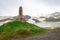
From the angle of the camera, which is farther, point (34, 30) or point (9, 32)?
point (34, 30)

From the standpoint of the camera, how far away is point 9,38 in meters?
20.2

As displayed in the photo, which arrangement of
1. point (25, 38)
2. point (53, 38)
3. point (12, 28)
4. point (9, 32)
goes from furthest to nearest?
point (12, 28), point (9, 32), point (25, 38), point (53, 38)

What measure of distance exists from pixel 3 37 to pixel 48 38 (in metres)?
4.14

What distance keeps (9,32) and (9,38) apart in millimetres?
1691

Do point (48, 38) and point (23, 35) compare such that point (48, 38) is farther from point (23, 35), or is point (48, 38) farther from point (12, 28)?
point (12, 28)

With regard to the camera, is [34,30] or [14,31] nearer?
[14,31]

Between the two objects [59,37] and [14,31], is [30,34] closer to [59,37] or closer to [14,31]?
[14,31]

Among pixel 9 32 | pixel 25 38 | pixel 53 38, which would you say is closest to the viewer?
pixel 53 38

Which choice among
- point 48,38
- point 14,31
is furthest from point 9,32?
point 48,38

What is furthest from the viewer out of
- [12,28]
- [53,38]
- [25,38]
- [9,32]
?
[12,28]

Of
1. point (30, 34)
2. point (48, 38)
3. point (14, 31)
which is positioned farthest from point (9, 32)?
point (48, 38)

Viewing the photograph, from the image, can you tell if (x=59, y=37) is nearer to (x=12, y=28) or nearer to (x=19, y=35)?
(x=19, y=35)

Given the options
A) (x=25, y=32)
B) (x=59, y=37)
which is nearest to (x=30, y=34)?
(x=25, y=32)

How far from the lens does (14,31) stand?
862 inches
